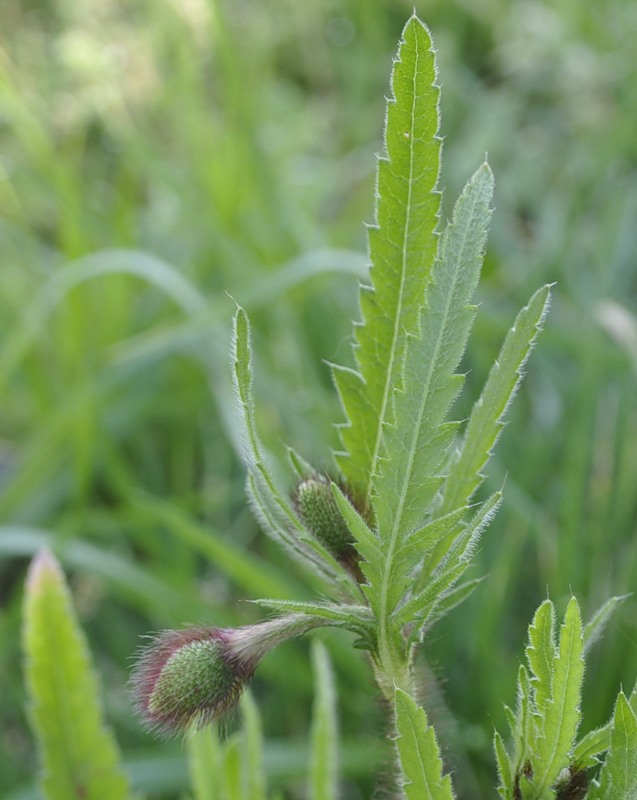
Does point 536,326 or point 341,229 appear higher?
point 341,229

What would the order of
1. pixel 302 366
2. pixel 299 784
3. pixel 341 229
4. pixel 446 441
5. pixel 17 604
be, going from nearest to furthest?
pixel 446 441 → pixel 299 784 → pixel 17 604 → pixel 302 366 → pixel 341 229

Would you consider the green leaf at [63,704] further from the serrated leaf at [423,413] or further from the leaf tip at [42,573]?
the serrated leaf at [423,413]

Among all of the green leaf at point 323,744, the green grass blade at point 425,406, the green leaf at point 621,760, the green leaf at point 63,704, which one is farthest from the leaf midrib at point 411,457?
the green leaf at point 63,704

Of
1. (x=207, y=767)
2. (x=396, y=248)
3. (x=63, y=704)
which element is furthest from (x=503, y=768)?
(x=63, y=704)

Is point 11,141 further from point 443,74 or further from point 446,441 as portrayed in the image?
point 446,441

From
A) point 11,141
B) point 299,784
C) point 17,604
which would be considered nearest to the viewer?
point 299,784

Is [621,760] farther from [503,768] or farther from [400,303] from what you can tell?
[400,303]

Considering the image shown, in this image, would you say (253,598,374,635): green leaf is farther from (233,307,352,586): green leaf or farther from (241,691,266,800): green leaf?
(241,691,266,800): green leaf

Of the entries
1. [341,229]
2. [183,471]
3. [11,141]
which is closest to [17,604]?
[183,471]
